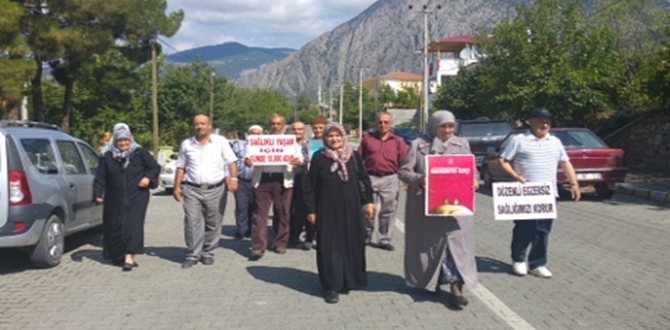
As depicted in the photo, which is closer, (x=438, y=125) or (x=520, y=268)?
(x=438, y=125)

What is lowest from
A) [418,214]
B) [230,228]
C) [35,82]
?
[230,228]

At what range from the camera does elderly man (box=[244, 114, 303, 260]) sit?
9.03 m

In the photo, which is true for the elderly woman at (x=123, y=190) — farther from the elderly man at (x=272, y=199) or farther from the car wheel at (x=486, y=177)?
the car wheel at (x=486, y=177)

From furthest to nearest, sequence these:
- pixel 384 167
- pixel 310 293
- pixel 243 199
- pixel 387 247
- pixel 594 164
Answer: pixel 594 164, pixel 243 199, pixel 387 247, pixel 384 167, pixel 310 293

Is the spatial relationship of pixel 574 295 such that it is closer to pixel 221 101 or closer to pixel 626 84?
pixel 626 84

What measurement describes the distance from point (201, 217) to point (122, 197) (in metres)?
0.93

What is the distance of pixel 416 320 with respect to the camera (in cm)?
612

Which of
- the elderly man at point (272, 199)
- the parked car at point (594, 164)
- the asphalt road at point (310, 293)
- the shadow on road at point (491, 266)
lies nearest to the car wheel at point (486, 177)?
the parked car at point (594, 164)

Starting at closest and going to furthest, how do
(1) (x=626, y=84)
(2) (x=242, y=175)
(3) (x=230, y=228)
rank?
(2) (x=242, y=175)
(3) (x=230, y=228)
(1) (x=626, y=84)

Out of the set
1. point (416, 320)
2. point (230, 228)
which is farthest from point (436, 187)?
point (230, 228)

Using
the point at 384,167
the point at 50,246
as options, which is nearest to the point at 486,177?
the point at 384,167

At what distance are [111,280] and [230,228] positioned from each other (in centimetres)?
426

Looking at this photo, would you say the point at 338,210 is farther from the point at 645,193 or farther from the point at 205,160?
the point at 645,193

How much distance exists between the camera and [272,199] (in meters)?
9.29
